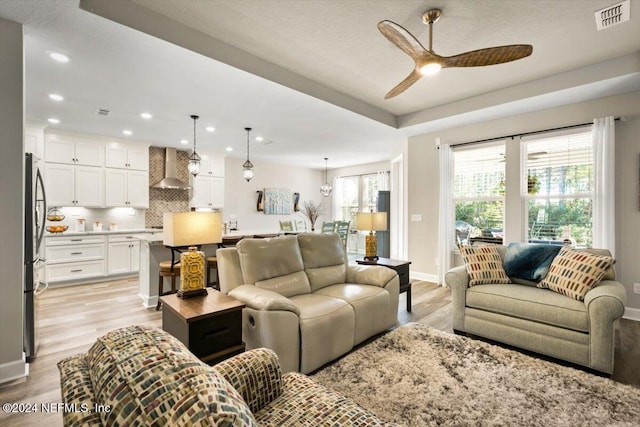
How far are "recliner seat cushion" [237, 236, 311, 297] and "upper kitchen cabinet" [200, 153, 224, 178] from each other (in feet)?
15.5

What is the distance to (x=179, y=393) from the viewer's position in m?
0.63

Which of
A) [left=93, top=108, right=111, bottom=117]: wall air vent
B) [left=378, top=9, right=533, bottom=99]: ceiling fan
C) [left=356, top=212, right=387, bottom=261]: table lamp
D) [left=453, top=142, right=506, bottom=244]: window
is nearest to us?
[left=378, top=9, right=533, bottom=99]: ceiling fan

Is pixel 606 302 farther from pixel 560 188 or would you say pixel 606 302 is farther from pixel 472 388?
pixel 560 188

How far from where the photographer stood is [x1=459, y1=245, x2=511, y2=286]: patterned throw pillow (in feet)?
9.81

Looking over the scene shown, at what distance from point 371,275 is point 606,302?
5.97 ft

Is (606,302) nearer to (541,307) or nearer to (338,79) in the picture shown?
(541,307)

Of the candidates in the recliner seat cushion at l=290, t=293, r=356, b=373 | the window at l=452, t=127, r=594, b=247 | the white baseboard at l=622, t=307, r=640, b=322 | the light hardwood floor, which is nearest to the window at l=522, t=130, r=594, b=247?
the window at l=452, t=127, r=594, b=247

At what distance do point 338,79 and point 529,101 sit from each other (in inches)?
96.4

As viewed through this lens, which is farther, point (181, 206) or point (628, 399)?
point (181, 206)

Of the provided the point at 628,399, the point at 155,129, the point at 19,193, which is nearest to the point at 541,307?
the point at 628,399

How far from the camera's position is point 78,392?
75cm

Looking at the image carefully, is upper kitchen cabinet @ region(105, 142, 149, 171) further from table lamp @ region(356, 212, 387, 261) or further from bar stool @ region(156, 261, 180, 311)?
table lamp @ region(356, 212, 387, 261)

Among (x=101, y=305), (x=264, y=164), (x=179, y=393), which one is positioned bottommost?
(x=101, y=305)

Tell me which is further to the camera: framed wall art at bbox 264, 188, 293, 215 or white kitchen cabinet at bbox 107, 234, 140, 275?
framed wall art at bbox 264, 188, 293, 215
